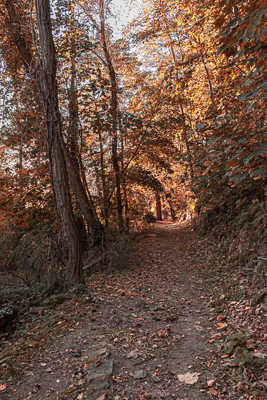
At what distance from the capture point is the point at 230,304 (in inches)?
154

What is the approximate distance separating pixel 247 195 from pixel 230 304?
3360mm

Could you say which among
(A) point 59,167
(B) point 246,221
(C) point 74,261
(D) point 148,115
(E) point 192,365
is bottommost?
(E) point 192,365

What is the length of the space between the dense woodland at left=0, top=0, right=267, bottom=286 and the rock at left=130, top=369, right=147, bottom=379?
112 inches

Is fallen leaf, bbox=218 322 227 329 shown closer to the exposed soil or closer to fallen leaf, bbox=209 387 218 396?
the exposed soil

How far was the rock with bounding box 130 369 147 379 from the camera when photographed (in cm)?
275

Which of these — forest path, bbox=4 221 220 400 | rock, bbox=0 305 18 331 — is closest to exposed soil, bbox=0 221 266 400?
forest path, bbox=4 221 220 400

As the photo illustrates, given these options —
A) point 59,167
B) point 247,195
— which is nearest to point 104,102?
point 59,167

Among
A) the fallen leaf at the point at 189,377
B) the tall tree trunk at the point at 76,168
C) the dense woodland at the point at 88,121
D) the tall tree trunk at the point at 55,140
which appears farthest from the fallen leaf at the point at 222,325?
the tall tree trunk at the point at 76,168

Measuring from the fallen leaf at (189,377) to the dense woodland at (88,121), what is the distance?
2.71 meters

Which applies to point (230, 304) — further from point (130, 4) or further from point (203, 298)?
point (130, 4)

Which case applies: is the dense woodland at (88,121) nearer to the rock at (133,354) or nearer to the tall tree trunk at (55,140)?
the tall tree trunk at (55,140)

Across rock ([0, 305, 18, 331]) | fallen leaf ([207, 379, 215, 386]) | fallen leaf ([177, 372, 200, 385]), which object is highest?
rock ([0, 305, 18, 331])

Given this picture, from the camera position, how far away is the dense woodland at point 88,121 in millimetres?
5340

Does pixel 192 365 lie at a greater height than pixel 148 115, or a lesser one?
lesser
